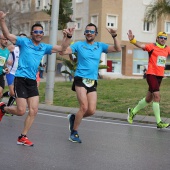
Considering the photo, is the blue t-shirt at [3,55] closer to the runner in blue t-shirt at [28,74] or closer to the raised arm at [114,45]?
the runner in blue t-shirt at [28,74]

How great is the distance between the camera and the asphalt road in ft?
23.3

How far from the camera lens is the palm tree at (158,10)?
27938 millimetres

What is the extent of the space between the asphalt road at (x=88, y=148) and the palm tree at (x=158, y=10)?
16609mm

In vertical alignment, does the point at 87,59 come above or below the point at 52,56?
below

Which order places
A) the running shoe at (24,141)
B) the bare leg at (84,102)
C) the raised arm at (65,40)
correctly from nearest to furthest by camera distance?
1. the running shoe at (24,141)
2. the raised arm at (65,40)
3. the bare leg at (84,102)

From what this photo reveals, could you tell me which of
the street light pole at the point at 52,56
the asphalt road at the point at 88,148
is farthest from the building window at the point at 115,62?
the asphalt road at the point at 88,148

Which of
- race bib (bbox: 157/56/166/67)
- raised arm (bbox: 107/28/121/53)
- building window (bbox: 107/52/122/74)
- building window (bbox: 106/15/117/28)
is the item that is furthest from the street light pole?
building window (bbox: 107/52/122/74)

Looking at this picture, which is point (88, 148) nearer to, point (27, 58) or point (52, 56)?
point (27, 58)

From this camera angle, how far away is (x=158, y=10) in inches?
1119

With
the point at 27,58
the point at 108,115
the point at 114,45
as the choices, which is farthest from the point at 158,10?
the point at 27,58

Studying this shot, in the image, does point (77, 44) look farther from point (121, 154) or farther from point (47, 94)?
point (47, 94)

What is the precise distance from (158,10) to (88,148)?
2081cm

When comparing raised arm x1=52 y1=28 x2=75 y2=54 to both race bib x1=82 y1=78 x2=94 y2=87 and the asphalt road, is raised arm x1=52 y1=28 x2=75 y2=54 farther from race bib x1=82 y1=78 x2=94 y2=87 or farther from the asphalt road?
the asphalt road

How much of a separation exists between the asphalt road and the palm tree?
54.5 feet
